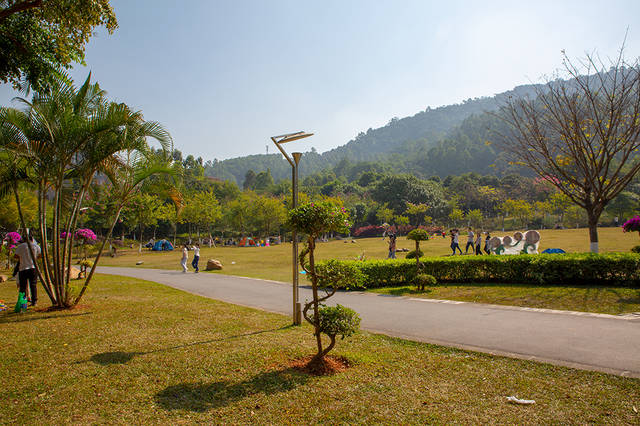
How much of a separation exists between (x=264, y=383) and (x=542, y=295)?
29.4ft

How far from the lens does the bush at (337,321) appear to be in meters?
5.30

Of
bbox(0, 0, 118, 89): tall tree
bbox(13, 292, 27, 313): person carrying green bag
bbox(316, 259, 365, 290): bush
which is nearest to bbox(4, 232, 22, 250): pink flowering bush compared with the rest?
bbox(13, 292, 27, 313): person carrying green bag

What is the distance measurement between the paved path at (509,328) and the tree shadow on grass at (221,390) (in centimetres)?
307

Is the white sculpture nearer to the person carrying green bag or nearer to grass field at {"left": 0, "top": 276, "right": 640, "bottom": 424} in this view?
grass field at {"left": 0, "top": 276, "right": 640, "bottom": 424}

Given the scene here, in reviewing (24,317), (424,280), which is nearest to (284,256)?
(424,280)

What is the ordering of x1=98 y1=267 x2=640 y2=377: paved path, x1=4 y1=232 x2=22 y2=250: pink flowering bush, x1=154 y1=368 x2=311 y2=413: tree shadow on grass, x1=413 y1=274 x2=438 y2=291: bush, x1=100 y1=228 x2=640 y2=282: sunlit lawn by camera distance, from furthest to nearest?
1. x1=100 y1=228 x2=640 y2=282: sunlit lawn
2. x1=4 y1=232 x2=22 y2=250: pink flowering bush
3. x1=413 y1=274 x2=438 y2=291: bush
4. x1=98 y1=267 x2=640 y2=377: paved path
5. x1=154 y1=368 x2=311 y2=413: tree shadow on grass

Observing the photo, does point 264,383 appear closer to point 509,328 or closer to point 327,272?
point 327,272

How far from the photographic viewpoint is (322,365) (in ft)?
17.5

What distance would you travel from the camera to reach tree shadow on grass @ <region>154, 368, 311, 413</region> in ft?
14.1

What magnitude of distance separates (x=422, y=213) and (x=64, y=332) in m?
67.7

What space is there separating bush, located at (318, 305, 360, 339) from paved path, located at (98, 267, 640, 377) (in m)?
2.25

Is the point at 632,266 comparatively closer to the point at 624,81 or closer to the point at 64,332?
the point at 624,81

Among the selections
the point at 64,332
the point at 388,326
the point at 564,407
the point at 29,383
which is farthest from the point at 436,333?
the point at 64,332

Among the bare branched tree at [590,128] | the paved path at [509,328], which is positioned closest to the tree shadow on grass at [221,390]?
the paved path at [509,328]
